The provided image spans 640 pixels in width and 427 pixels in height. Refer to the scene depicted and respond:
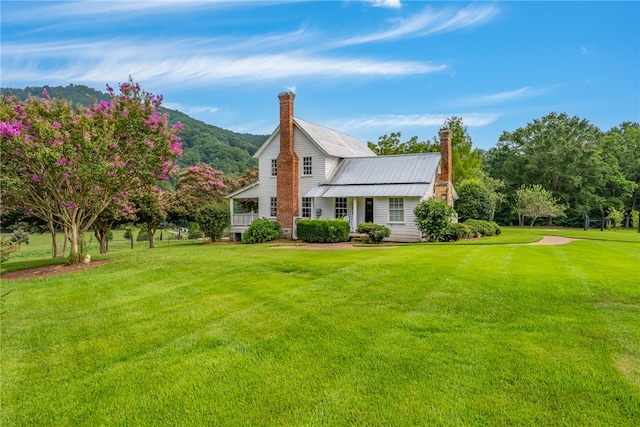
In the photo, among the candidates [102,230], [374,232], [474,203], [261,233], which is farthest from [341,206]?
[102,230]

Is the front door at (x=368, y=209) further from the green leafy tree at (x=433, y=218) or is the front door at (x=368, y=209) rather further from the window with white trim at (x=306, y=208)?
the green leafy tree at (x=433, y=218)

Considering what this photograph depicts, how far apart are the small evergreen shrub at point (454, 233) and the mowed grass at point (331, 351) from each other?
10452 millimetres

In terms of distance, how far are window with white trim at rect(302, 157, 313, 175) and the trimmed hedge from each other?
15.4 feet

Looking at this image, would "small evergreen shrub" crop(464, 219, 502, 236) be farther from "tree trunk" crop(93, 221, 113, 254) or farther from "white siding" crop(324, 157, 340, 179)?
"tree trunk" crop(93, 221, 113, 254)

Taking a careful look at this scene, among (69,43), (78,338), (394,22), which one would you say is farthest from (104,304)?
(394,22)

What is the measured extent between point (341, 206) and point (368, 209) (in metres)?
1.73

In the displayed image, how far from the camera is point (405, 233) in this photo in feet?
71.7

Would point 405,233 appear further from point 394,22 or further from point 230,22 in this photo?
point 230,22

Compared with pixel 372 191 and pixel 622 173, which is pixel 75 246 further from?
pixel 622 173

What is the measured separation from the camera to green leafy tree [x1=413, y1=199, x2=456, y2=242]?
63.8 ft

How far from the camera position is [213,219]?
83.6 feet

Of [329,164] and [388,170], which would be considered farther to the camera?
[329,164]

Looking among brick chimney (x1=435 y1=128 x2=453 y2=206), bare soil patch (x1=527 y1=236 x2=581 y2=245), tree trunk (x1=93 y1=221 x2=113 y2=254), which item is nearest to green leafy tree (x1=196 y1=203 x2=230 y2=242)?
tree trunk (x1=93 y1=221 x2=113 y2=254)

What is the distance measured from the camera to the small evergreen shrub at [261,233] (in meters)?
22.3
